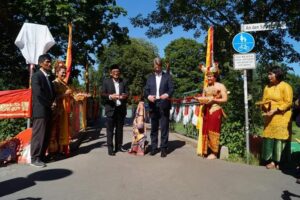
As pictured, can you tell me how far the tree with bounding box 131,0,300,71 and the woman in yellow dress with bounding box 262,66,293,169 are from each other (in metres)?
2.05

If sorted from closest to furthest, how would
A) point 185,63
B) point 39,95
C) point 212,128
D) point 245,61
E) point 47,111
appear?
point 39,95 < point 47,111 < point 245,61 < point 212,128 < point 185,63

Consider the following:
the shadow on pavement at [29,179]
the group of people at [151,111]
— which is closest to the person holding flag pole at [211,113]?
the group of people at [151,111]

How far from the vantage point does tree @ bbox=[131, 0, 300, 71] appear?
1090cm

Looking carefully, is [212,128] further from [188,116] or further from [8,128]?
[8,128]

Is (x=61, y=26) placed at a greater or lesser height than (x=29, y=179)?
greater

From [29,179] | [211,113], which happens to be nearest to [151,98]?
[211,113]

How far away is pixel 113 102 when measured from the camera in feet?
31.6

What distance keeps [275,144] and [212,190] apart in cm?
249

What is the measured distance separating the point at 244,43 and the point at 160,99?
2156 millimetres

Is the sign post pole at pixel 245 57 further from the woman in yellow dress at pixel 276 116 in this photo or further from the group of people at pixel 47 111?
the group of people at pixel 47 111

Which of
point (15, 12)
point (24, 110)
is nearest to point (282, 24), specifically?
point (24, 110)

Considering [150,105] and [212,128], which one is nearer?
[212,128]

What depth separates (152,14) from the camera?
1611 cm

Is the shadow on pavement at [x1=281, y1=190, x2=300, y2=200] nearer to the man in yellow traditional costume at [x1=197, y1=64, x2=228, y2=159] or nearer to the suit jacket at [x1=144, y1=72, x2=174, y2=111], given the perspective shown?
the man in yellow traditional costume at [x1=197, y1=64, x2=228, y2=159]
